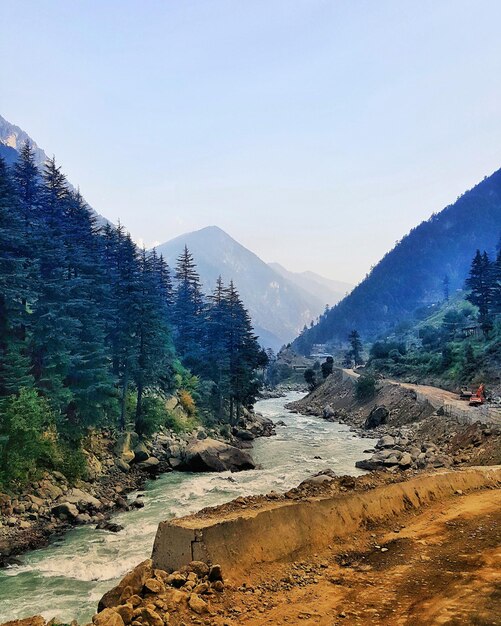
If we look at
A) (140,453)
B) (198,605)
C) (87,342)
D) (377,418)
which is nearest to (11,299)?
(87,342)

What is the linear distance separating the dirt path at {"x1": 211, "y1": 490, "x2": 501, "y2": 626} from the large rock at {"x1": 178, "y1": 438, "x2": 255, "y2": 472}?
2333cm

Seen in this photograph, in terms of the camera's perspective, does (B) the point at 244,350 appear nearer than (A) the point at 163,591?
No

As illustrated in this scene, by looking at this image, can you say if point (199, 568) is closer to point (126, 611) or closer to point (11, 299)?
point (126, 611)

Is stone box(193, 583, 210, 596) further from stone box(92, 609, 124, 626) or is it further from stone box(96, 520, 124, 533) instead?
stone box(96, 520, 124, 533)

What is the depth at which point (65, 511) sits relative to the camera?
22688mm

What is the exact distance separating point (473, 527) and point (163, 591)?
313 inches

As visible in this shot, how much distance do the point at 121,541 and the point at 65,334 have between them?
15.6 metres

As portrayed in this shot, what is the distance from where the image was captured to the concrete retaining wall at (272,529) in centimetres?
973

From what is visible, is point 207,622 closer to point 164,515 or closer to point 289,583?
point 289,583

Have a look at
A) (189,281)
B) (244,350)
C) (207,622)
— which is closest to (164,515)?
(207,622)

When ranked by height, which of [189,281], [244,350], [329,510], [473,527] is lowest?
[473,527]

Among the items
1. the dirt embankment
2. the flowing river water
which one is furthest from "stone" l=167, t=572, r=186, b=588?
the flowing river water

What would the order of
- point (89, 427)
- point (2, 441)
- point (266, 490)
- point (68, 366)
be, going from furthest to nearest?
point (89, 427), point (68, 366), point (266, 490), point (2, 441)

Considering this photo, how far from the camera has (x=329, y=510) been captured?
38.9ft
